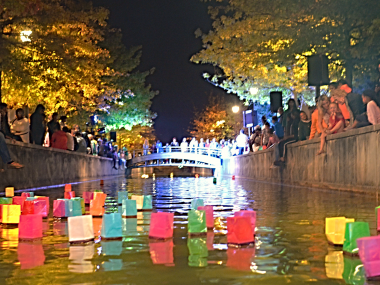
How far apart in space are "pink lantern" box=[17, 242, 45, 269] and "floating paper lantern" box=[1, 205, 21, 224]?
1.49 meters

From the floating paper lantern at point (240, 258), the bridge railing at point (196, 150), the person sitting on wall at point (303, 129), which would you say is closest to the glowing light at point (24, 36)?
the person sitting on wall at point (303, 129)

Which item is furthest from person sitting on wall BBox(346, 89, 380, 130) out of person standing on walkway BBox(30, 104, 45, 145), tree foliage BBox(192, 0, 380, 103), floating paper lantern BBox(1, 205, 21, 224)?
person standing on walkway BBox(30, 104, 45, 145)

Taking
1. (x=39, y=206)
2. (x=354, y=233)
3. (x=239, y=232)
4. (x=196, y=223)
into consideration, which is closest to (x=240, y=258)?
(x=239, y=232)

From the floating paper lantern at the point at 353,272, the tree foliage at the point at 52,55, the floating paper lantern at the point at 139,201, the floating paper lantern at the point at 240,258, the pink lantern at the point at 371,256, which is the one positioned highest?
A: the tree foliage at the point at 52,55

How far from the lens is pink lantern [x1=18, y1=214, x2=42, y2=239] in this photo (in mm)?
5004

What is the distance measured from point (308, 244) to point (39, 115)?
1502 cm

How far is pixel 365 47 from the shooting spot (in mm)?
14391

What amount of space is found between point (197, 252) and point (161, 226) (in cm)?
75

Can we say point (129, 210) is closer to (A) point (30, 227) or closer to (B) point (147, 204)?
(B) point (147, 204)

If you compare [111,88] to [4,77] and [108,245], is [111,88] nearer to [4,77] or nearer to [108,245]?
[4,77]

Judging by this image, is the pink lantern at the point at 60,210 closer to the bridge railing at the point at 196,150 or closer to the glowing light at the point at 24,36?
the glowing light at the point at 24,36

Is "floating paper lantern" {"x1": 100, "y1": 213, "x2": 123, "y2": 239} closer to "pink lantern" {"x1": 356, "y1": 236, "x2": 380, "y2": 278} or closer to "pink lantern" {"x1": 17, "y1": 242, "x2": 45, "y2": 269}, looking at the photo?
"pink lantern" {"x1": 17, "y1": 242, "x2": 45, "y2": 269}

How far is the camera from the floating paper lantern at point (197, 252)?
3.74m

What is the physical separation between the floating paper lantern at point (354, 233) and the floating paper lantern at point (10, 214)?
3591mm
